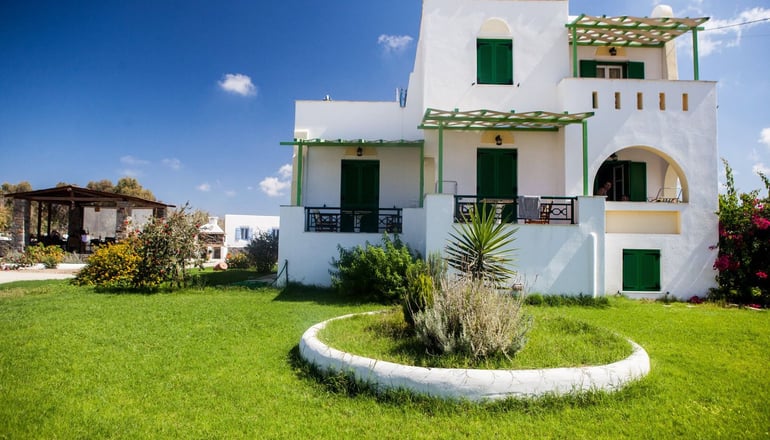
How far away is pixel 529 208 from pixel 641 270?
12.1 feet

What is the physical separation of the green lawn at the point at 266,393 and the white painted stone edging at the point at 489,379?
4.7 inches

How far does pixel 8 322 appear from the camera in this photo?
7.04 meters

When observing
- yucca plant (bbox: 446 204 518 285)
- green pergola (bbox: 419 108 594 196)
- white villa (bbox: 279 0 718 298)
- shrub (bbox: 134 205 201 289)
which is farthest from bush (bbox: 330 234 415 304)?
shrub (bbox: 134 205 201 289)

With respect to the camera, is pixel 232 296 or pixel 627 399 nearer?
pixel 627 399

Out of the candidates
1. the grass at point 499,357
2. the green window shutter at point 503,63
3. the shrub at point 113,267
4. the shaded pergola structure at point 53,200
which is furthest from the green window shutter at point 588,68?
the shaded pergola structure at point 53,200

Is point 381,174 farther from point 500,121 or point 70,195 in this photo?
point 70,195

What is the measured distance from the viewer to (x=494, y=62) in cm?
1228

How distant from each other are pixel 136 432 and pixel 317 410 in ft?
5.23

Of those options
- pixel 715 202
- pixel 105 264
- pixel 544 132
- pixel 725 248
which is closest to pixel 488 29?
pixel 544 132

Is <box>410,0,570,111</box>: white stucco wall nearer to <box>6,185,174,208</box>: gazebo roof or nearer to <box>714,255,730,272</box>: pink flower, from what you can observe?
<box>714,255,730,272</box>: pink flower

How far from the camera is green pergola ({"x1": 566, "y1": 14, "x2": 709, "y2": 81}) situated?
11461mm

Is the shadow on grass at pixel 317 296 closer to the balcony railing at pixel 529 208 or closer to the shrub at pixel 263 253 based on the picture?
the balcony railing at pixel 529 208

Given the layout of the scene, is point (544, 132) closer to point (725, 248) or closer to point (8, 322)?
point (725, 248)

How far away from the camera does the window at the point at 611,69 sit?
42.3 feet
